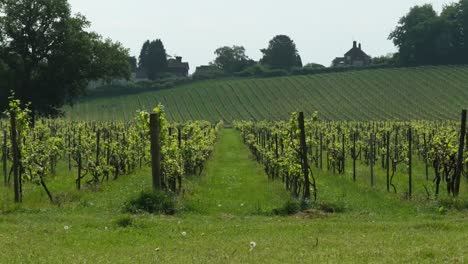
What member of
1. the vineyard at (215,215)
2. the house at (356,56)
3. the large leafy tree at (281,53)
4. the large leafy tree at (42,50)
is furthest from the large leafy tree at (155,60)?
the vineyard at (215,215)

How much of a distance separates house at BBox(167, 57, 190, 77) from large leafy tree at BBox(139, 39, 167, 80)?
7.04 meters

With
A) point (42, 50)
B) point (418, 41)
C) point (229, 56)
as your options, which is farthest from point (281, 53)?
point (42, 50)

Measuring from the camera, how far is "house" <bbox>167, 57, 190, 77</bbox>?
137625 mm

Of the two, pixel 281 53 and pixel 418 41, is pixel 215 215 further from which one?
pixel 281 53

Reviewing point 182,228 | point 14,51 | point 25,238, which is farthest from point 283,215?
point 14,51

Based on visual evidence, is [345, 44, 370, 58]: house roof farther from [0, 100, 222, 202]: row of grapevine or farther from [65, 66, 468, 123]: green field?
[0, 100, 222, 202]: row of grapevine

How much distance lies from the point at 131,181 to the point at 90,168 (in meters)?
2.50

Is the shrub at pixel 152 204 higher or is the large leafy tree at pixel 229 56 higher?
the large leafy tree at pixel 229 56

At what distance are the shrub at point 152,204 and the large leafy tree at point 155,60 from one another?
11297 cm

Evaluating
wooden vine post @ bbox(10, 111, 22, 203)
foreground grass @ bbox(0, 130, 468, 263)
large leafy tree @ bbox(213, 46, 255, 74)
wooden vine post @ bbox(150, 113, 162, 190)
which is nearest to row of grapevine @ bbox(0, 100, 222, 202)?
wooden vine post @ bbox(10, 111, 22, 203)

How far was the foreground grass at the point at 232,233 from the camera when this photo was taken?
27.3 ft

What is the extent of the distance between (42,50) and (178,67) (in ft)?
314

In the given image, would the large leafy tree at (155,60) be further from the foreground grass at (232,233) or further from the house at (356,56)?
the foreground grass at (232,233)

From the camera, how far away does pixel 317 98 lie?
7850 cm
